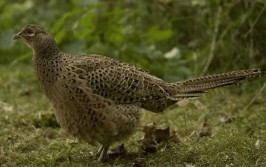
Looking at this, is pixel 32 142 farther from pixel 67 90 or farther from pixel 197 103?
pixel 197 103

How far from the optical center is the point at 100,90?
5.12 m

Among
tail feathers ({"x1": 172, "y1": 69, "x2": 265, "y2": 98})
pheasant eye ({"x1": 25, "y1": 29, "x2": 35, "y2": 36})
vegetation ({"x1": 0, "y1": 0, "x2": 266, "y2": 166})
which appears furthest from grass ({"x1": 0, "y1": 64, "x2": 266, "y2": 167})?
pheasant eye ({"x1": 25, "y1": 29, "x2": 35, "y2": 36})

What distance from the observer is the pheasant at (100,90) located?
5027 millimetres

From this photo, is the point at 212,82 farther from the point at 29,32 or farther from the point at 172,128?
the point at 29,32

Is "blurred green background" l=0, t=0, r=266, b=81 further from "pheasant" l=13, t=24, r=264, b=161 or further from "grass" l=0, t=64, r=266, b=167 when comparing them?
"pheasant" l=13, t=24, r=264, b=161

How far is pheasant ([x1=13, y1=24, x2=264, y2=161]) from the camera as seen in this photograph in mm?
5027

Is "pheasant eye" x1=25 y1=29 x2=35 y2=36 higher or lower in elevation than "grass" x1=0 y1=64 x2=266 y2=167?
higher

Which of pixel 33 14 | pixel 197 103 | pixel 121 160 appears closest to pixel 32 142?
pixel 121 160

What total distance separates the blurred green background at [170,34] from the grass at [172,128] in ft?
1.62

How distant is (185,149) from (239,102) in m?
1.99

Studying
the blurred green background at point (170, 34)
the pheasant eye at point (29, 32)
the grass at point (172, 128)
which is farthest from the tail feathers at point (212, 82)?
the blurred green background at point (170, 34)

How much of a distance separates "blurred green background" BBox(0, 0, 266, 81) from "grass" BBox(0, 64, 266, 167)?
49cm

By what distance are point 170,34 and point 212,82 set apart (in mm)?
2717

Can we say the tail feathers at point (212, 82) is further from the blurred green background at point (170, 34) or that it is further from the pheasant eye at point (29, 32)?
the blurred green background at point (170, 34)
